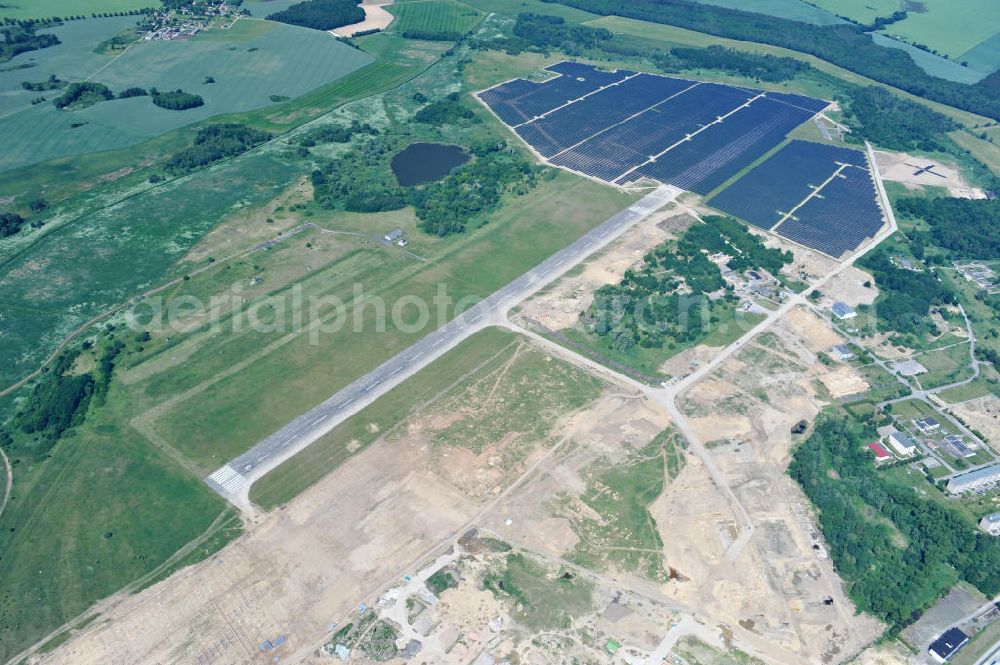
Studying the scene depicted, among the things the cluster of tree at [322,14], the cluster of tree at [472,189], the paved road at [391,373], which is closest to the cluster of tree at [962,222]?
the paved road at [391,373]

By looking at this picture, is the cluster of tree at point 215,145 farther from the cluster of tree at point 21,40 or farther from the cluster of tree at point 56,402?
the cluster of tree at point 21,40

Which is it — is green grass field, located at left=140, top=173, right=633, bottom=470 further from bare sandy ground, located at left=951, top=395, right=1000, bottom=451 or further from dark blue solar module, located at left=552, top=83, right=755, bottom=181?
bare sandy ground, located at left=951, top=395, right=1000, bottom=451

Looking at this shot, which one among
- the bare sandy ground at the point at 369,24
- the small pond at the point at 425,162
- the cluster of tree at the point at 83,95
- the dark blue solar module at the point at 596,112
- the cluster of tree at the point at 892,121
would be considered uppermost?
the bare sandy ground at the point at 369,24

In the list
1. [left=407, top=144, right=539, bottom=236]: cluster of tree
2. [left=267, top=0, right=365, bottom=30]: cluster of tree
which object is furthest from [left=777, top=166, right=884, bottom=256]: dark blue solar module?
[left=267, top=0, right=365, bottom=30]: cluster of tree

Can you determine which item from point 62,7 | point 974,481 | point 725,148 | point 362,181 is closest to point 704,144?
point 725,148

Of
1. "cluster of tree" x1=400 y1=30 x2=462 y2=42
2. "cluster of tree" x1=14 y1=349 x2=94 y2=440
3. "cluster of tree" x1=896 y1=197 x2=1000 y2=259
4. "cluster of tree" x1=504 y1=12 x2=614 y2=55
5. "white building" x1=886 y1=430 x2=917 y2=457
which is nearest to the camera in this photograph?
"cluster of tree" x1=14 y1=349 x2=94 y2=440

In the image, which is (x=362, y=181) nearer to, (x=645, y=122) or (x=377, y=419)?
(x=377, y=419)
